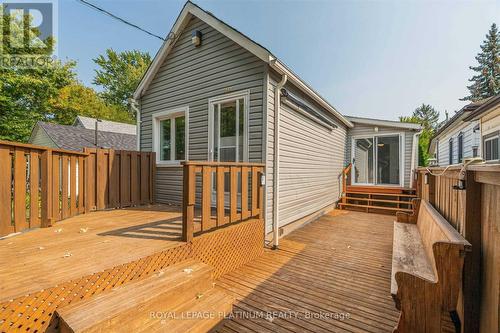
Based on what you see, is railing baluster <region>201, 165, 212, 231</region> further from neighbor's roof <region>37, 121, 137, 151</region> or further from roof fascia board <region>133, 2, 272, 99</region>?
neighbor's roof <region>37, 121, 137, 151</region>

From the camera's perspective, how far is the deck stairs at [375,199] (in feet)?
26.3

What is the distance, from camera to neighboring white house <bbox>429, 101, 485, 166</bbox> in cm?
761

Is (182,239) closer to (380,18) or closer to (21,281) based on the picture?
(21,281)

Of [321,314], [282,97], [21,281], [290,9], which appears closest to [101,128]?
[290,9]

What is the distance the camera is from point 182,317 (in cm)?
207

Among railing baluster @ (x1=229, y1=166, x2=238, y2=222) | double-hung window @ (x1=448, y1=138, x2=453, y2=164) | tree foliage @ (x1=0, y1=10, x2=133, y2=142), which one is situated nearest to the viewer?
railing baluster @ (x1=229, y1=166, x2=238, y2=222)

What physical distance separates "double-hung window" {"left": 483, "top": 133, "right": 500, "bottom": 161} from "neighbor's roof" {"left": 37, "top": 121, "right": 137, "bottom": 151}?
17.7 m

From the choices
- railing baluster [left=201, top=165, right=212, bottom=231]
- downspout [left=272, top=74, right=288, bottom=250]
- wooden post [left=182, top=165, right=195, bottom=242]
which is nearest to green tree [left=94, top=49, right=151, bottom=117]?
downspout [left=272, top=74, right=288, bottom=250]

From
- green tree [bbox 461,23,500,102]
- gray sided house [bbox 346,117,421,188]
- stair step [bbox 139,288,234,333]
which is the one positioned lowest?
stair step [bbox 139,288,234,333]

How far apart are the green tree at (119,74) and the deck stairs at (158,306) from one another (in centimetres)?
3144

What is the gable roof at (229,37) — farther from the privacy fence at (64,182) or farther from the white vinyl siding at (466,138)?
the white vinyl siding at (466,138)

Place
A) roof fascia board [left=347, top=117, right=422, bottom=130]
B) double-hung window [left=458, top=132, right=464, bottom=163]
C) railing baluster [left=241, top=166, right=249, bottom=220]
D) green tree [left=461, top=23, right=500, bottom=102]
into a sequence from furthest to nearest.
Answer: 1. green tree [left=461, top=23, right=500, bottom=102]
2. double-hung window [left=458, top=132, right=464, bottom=163]
3. roof fascia board [left=347, top=117, right=422, bottom=130]
4. railing baluster [left=241, top=166, right=249, bottom=220]

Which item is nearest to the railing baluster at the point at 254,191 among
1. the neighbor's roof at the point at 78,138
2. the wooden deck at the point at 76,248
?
the wooden deck at the point at 76,248
